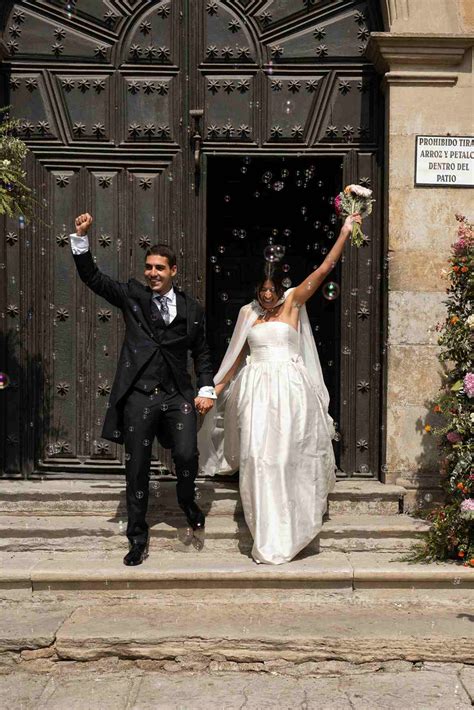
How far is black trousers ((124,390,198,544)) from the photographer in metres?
5.89

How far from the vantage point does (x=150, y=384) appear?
19.4ft

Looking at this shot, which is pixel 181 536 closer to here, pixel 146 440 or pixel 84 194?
pixel 146 440

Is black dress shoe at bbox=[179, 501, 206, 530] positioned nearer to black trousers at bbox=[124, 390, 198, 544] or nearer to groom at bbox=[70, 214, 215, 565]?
groom at bbox=[70, 214, 215, 565]

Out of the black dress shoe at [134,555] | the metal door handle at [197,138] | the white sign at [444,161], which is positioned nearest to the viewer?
the black dress shoe at [134,555]

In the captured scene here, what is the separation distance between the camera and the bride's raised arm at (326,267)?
20.3 ft

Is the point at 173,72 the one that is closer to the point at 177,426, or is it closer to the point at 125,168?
the point at 125,168

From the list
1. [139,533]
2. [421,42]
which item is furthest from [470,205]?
[139,533]

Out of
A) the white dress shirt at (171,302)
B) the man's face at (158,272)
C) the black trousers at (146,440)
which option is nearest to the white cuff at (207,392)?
the black trousers at (146,440)

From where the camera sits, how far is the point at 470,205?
6879 mm

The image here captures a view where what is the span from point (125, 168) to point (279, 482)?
281cm

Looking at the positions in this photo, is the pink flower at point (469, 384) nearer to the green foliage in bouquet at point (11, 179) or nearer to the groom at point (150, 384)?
the groom at point (150, 384)

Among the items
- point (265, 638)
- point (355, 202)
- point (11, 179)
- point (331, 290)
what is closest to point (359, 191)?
point (355, 202)

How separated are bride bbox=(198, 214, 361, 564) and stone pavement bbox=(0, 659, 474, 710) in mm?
1202

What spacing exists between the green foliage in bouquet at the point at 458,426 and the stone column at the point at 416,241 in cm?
49
